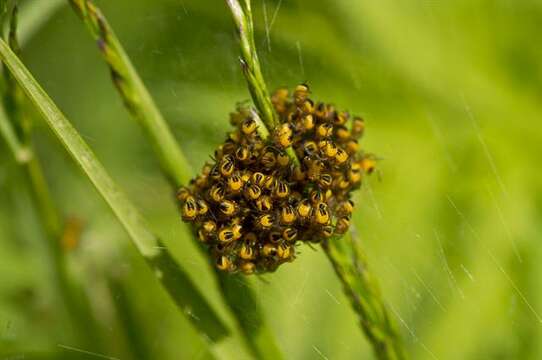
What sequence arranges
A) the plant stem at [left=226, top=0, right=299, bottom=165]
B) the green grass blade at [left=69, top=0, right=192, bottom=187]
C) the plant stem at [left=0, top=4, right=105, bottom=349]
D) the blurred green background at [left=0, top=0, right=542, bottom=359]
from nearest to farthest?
the plant stem at [left=226, top=0, right=299, bottom=165], the green grass blade at [left=69, top=0, right=192, bottom=187], the plant stem at [left=0, top=4, right=105, bottom=349], the blurred green background at [left=0, top=0, right=542, bottom=359]

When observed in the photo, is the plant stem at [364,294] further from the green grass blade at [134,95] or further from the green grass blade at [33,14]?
the green grass blade at [33,14]

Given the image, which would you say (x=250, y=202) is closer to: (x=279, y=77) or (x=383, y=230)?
(x=279, y=77)

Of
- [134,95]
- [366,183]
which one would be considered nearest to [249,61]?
[134,95]

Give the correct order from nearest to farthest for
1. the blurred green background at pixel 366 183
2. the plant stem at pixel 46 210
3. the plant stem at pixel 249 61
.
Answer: the plant stem at pixel 249 61, the plant stem at pixel 46 210, the blurred green background at pixel 366 183

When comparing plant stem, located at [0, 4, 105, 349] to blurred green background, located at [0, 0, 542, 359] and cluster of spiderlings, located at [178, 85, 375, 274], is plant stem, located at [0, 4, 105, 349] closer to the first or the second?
blurred green background, located at [0, 0, 542, 359]

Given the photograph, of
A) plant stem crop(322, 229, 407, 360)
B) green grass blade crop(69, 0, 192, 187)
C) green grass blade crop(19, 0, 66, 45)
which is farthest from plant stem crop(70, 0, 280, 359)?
green grass blade crop(19, 0, 66, 45)

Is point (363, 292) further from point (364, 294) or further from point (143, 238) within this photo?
point (143, 238)

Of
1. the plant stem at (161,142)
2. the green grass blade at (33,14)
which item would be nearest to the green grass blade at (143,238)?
the plant stem at (161,142)

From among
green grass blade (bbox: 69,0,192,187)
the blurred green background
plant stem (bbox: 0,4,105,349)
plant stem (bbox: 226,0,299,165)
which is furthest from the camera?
the blurred green background
